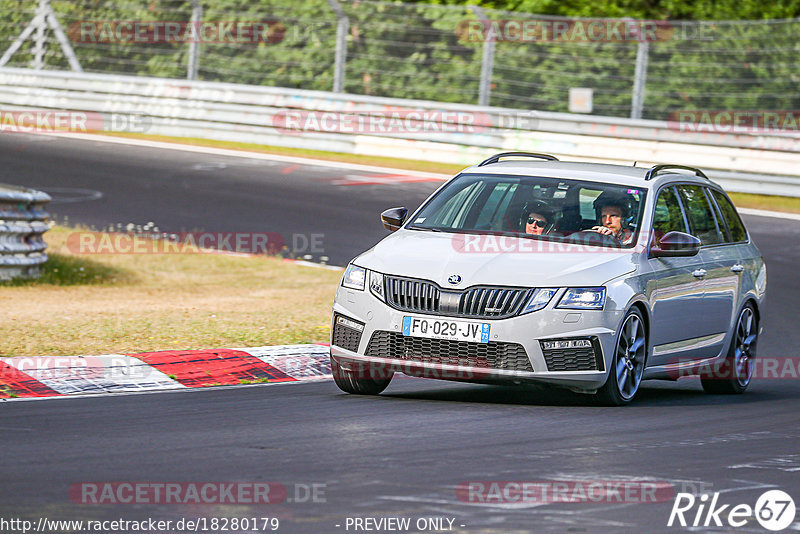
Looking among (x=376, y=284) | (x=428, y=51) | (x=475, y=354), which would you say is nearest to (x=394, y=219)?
(x=376, y=284)

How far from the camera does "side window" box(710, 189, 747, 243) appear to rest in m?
11.6

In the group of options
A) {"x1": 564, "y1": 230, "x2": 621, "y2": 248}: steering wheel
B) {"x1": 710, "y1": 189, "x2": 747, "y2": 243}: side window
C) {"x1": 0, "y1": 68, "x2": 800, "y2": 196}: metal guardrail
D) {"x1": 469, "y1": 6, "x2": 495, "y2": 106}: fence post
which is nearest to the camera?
{"x1": 564, "y1": 230, "x2": 621, "y2": 248}: steering wheel

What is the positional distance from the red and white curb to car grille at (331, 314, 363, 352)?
108 cm

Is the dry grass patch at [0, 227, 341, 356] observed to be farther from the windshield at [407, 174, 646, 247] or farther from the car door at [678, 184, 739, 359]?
the car door at [678, 184, 739, 359]

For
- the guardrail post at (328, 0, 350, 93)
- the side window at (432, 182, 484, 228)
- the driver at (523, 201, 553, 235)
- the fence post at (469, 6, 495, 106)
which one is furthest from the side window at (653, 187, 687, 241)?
the guardrail post at (328, 0, 350, 93)

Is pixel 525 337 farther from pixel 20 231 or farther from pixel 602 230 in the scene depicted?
pixel 20 231

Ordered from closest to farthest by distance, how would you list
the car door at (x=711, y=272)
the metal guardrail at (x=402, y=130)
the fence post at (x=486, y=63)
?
1. the car door at (x=711, y=272)
2. the metal guardrail at (x=402, y=130)
3. the fence post at (x=486, y=63)

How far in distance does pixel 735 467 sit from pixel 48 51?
2424 cm

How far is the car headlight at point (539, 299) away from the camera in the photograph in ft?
29.3

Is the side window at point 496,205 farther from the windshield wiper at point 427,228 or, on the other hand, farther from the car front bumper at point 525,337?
the car front bumper at point 525,337

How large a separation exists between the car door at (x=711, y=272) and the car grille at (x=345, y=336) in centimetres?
261

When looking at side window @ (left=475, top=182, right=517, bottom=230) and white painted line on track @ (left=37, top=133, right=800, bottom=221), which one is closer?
side window @ (left=475, top=182, right=517, bottom=230)

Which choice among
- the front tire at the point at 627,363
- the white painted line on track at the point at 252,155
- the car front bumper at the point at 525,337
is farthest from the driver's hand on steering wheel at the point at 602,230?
the white painted line on track at the point at 252,155

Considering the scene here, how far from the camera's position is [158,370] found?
1018 centimetres
